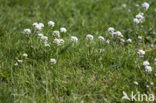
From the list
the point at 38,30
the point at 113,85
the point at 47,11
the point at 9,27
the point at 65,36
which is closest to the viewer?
the point at 113,85

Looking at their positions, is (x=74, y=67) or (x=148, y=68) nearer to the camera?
(x=148, y=68)

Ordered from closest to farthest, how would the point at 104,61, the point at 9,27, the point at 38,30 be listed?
the point at 104,61
the point at 38,30
the point at 9,27

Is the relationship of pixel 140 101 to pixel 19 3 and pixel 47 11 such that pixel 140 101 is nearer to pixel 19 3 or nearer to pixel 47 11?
pixel 47 11

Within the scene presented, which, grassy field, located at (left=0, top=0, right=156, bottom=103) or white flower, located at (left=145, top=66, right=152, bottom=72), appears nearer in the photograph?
grassy field, located at (left=0, top=0, right=156, bottom=103)

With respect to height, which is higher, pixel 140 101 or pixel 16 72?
pixel 16 72

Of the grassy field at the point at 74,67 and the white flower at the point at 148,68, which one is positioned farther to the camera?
the white flower at the point at 148,68

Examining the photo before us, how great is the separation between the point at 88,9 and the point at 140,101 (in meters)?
3.47

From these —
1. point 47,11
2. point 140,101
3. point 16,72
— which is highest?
point 47,11

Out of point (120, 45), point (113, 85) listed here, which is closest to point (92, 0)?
point (120, 45)

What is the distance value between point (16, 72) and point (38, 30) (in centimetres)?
88

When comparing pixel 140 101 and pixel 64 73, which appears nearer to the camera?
pixel 140 101

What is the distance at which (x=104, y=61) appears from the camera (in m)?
3.62

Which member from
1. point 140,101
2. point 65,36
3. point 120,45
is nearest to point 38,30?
point 65,36

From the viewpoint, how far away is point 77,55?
3701mm
